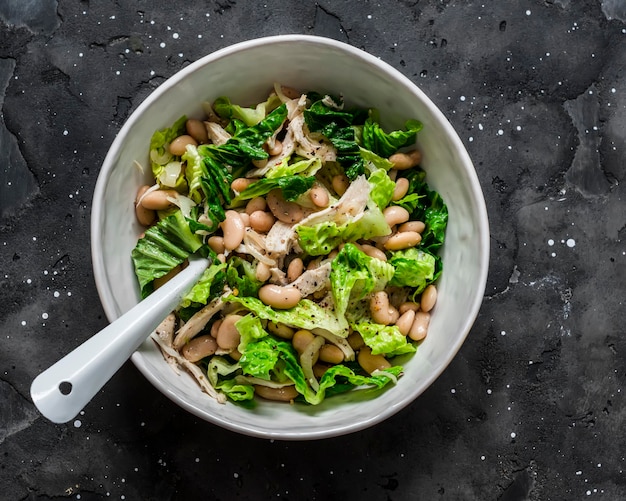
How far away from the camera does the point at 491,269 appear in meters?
2.15

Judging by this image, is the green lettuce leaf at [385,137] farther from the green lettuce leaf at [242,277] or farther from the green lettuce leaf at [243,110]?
the green lettuce leaf at [242,277]

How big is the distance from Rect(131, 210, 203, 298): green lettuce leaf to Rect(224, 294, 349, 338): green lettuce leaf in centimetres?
17

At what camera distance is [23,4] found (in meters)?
2.14

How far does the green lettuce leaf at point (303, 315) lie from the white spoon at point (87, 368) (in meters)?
0.32

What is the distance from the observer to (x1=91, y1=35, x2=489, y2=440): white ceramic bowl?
5.98 feet

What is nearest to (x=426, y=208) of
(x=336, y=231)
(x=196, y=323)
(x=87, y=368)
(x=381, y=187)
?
(x=381, y=187)

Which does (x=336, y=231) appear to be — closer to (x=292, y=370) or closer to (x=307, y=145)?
(x=307, y=145)

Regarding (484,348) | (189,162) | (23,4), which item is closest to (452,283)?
(484,348)

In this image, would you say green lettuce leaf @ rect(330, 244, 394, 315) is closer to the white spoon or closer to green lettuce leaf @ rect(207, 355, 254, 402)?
green lettuce leaf @ rect(207, 355, 254, 402)

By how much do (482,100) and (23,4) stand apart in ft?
4.49

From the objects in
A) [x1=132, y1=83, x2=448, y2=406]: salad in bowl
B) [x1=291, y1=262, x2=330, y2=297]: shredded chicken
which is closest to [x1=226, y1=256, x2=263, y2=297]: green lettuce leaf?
[x1=132, y1=83, x2=448, y2=406]: salad in bowl

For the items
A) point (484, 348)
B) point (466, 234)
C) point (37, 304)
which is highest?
point (466, 234)

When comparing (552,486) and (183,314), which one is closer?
(183,314)

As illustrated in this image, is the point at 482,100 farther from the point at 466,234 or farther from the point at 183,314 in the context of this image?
the point at 183,314
